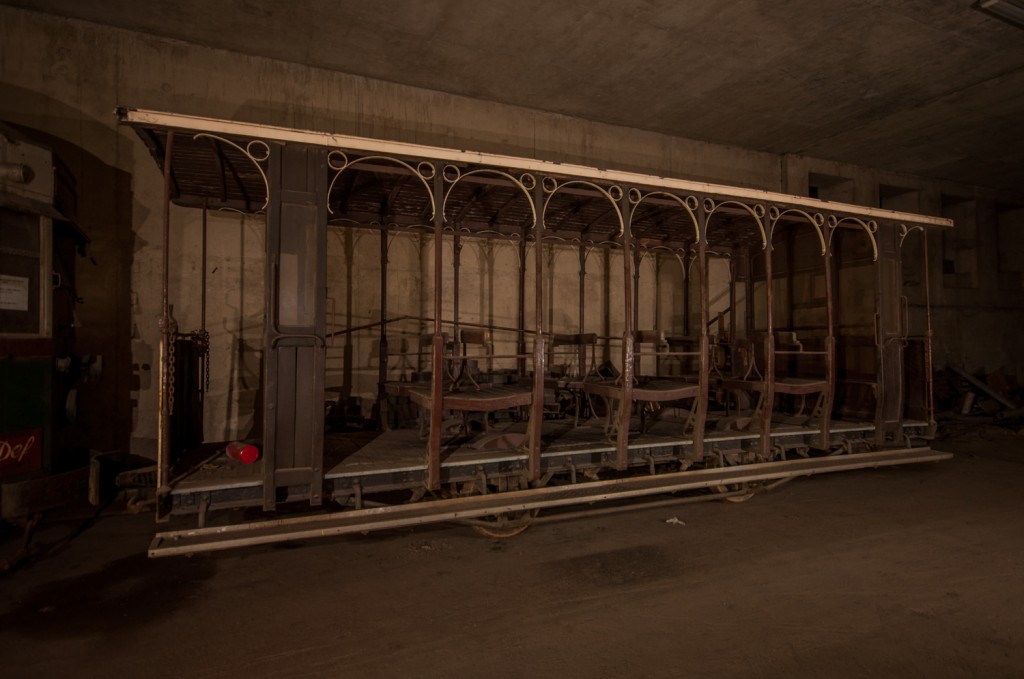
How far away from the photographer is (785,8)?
20.4 feet

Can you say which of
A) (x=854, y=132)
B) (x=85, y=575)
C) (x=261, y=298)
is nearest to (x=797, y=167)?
(x=854, y=132)

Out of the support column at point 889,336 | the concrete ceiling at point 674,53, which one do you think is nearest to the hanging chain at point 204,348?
the concrete ceiling at point 674,53

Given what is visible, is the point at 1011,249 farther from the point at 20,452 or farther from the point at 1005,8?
the point at 20,452

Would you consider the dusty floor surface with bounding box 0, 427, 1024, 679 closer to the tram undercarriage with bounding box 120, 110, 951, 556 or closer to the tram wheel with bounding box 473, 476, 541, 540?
the tram wheel with bounding box 473, 476, 541, 540

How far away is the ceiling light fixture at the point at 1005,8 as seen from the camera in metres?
6.01

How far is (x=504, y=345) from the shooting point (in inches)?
338

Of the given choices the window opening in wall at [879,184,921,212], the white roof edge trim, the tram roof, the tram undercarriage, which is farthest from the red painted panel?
the window opening in wall at [879,184,921,212]

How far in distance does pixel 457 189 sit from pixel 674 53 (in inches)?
164

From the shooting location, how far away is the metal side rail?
3455mm

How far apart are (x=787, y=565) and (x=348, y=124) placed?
25.5ft

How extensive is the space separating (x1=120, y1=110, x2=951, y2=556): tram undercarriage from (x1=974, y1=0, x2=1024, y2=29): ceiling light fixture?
2655mm

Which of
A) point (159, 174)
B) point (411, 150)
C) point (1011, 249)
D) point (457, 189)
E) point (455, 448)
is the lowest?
point (455, 448)

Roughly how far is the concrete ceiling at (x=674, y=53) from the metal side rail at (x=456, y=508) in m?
5.56

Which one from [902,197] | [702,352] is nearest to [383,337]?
[702,352]
